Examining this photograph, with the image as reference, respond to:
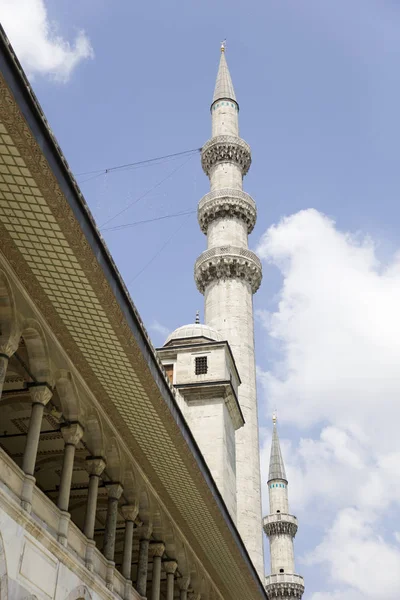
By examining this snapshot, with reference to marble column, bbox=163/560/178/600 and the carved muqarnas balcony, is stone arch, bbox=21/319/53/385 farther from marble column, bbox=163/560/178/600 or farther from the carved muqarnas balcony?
the carved muqarnas balcony

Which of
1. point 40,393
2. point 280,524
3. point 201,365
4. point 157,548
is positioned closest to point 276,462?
point 280,524

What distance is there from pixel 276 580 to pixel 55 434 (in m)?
36.5

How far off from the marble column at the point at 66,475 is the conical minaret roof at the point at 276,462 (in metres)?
42.2

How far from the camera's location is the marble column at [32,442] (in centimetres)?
960

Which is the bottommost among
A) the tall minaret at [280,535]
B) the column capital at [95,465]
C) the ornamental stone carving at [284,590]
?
the column capital at [95,465]

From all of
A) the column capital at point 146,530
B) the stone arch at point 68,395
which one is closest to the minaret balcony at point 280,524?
the column capital at point 146,530

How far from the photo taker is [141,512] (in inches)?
569

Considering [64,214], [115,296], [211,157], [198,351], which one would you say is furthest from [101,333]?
[211,157]

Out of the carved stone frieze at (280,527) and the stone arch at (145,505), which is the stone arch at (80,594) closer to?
the stone arch at (145,505)

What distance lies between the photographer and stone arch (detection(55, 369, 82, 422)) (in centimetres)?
1127

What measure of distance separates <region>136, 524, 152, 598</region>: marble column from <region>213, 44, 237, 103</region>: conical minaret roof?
1175 inches

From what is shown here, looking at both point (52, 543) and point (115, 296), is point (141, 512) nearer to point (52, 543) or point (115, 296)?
point (52, 543)

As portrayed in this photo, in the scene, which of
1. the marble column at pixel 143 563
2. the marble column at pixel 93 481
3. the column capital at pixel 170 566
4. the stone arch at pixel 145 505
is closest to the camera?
Result: the marble column at pixel 93 481

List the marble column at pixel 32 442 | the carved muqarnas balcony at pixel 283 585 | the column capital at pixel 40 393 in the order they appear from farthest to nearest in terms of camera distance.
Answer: the carved muqarnas balcony at pixel 283 585, the column capital at pixel 40 393, the marble column at pixel 32 442
